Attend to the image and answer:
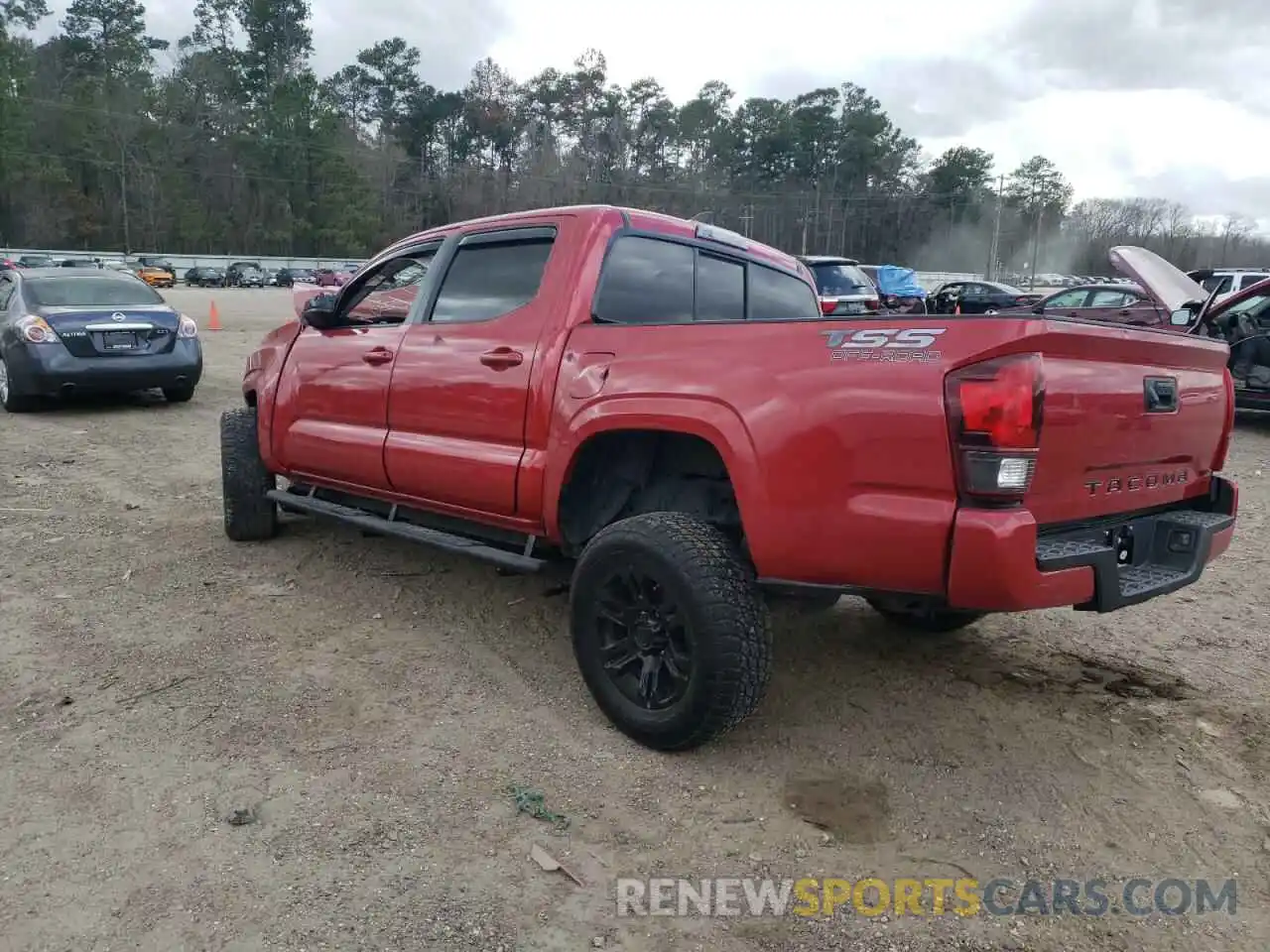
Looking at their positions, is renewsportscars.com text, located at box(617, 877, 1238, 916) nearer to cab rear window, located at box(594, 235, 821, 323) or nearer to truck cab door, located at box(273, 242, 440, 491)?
cab rear window, located at box(594, 235, 821, 323)

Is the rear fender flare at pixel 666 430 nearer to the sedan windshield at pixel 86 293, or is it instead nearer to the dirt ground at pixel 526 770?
the dirt ground at pixel 526 770

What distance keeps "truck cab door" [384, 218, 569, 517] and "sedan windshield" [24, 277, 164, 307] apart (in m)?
7.40

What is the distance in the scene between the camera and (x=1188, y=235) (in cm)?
8075

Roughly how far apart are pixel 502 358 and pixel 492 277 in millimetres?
516

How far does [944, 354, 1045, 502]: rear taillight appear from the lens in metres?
2.47

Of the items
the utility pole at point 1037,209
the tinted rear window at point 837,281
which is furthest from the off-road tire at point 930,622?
the utility pole at point 1037,209

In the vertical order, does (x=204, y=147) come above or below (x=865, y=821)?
above

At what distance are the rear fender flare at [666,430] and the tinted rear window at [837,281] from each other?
12553mm

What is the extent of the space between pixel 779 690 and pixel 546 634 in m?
1.17

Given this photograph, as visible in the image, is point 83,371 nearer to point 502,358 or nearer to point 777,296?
point 502,358

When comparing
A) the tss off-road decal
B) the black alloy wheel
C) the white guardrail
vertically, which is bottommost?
the black alloy wheel

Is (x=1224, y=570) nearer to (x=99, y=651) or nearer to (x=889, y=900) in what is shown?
(x=889, y=900)

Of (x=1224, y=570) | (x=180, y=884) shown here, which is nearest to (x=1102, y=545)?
(x=180, y=884)

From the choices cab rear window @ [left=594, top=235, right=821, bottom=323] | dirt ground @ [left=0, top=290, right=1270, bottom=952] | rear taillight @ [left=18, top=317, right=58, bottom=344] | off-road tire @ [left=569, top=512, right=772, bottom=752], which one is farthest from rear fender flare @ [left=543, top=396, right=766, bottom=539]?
rear taillight @ [left=18, top=317, right=58, bottom=344]
